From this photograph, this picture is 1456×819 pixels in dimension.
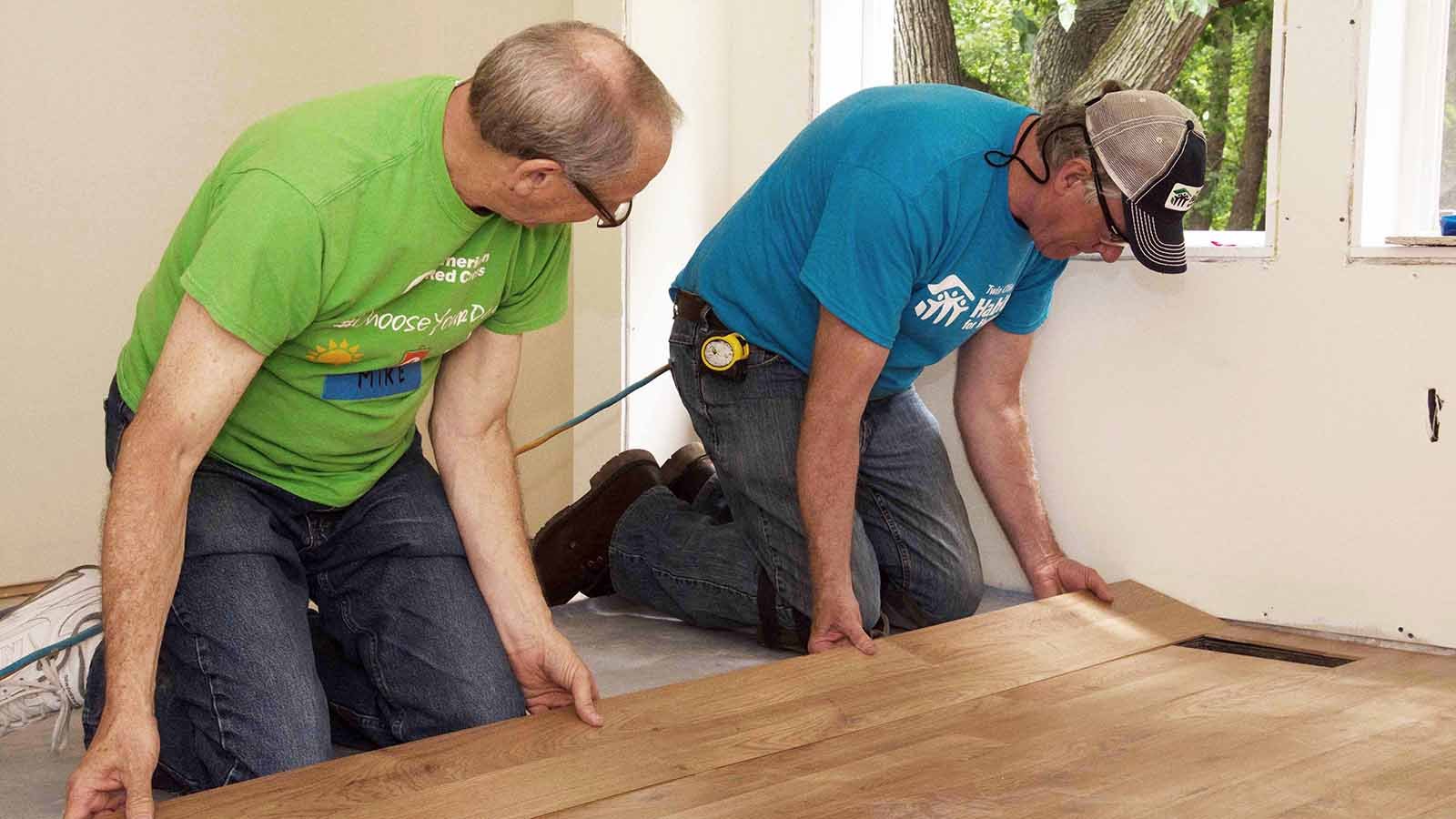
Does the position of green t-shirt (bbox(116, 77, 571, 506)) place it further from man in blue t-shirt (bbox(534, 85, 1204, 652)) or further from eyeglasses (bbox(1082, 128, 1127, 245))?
eyeglasses (bbox(1082, 128, 1127, 245))

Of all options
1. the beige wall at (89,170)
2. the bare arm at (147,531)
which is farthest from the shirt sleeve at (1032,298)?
the beige wall at (89,170)

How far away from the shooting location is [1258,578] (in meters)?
2.86

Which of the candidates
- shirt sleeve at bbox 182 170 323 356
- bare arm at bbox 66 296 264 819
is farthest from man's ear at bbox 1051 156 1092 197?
bare arm at bbox 66 296 264 819

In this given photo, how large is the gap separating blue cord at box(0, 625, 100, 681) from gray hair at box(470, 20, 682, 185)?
3.35 ft

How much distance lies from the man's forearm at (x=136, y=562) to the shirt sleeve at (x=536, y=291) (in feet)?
2.09

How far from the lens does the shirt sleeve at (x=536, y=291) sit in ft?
6.95

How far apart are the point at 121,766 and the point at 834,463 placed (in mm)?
1276

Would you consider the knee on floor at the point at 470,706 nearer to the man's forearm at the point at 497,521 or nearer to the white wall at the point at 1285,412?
the man's forearm at the point at 497,521

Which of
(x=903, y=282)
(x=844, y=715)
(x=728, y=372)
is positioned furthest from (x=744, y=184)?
(x=844, y=715)

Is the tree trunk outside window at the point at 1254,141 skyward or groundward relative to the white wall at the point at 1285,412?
skyward

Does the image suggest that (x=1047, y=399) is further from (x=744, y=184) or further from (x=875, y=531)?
(x=744, y=184)

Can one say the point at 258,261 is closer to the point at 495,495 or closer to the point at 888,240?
the point at 495,495

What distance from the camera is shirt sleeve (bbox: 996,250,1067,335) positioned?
2.80 m

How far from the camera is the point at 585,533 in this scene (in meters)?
3.15
